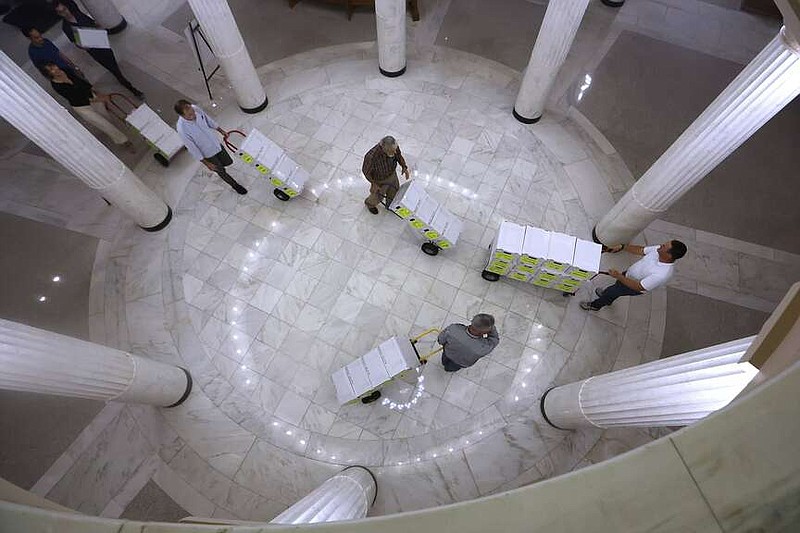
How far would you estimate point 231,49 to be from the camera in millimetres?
7750

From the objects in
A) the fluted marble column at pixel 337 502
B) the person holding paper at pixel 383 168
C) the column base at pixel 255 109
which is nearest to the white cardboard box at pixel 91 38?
the column base at pixel 255 109

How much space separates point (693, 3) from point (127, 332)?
45.3 feet

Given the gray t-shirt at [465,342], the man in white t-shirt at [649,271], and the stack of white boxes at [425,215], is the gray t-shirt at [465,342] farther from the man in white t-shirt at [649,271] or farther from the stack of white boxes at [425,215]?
the man in white t-shirt at [649,271]

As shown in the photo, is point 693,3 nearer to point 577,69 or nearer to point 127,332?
point 577,69

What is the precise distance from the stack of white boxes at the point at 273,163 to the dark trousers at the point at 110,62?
375cm

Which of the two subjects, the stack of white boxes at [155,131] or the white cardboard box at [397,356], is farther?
the stack of white boxes at [155,131]

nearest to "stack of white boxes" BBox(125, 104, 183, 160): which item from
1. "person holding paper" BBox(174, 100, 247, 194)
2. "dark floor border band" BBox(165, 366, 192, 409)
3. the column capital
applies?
"person holding paper" BBox(174, 100, 247, 194)

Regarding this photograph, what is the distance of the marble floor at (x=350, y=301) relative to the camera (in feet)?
20.9

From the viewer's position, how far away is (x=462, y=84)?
9.33 meters

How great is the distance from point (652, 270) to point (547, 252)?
134cm

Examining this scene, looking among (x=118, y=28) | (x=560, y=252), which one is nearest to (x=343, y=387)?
(x=560, y=252)

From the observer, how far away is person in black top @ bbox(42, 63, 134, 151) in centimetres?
714

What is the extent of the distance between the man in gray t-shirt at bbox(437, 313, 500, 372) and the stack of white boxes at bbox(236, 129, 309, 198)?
3794 mm

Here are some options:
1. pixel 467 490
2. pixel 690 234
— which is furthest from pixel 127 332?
pixel 690 234
